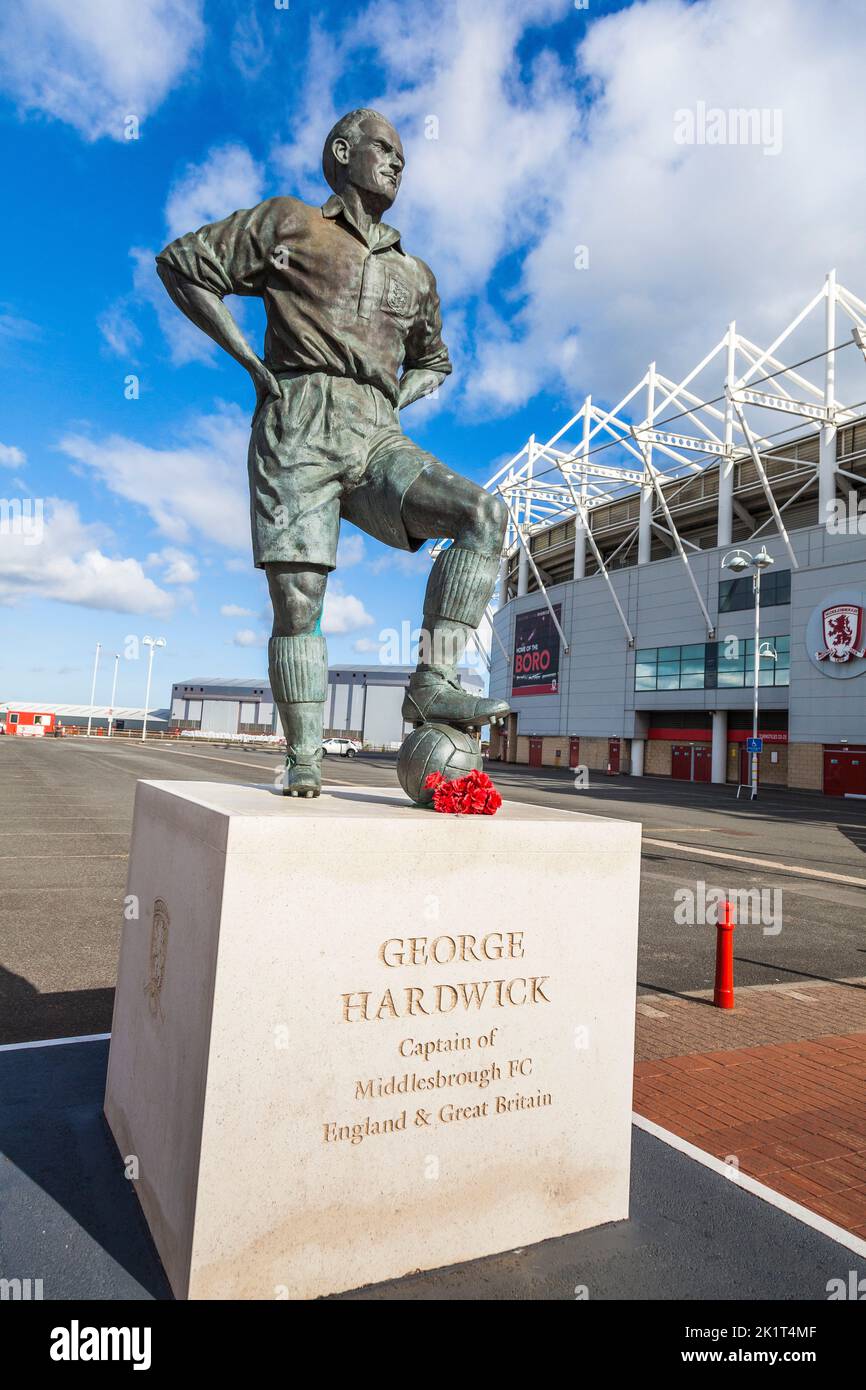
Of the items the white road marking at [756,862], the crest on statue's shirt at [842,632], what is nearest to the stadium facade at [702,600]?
the crest on statue's shirt at [842,632]

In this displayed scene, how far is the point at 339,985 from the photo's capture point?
2.05 m

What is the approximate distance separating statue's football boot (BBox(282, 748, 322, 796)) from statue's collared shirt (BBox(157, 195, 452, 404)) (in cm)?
141

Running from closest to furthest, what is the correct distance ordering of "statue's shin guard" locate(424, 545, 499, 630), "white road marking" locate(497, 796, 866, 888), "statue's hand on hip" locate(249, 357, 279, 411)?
"statue's shin guard" locate(424, 545, 499, 630) < "statue's hand on hip" locate(249, 357, 279, 411) < "white road marking" locate(497, 796, 866, 888)

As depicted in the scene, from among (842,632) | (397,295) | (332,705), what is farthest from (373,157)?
(332,705)

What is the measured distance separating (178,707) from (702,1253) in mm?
89663

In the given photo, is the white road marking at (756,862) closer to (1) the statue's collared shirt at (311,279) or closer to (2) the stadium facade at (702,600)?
(1) the statue's collared shirt at (311,279)

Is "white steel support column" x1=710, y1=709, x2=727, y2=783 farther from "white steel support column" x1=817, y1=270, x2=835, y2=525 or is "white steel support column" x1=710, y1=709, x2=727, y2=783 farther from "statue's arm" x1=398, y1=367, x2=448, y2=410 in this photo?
"statue's arm" x1=398, y1=367, x2=448, y2=410

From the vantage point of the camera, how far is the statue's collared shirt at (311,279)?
2.96 meters

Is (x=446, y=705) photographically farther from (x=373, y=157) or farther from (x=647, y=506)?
(x=647, y=506)

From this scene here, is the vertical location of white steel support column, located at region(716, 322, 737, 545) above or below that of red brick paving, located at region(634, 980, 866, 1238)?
above

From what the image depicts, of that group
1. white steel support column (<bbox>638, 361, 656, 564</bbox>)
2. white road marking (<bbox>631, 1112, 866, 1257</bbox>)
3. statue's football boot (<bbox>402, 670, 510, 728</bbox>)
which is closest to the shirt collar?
statue's football boot (<bbox>402, 670, 510, 728</bbox>)

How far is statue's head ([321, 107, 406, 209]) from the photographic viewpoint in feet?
10.1
